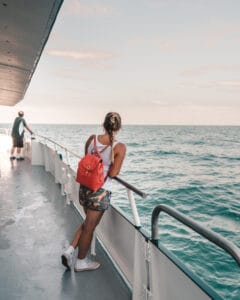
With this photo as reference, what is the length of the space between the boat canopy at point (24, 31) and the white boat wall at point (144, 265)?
329 cm

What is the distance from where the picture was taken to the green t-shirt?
9273mm

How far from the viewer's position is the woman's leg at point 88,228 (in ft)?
8.76

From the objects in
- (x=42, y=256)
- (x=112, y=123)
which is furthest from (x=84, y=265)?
(x=112, y=123)

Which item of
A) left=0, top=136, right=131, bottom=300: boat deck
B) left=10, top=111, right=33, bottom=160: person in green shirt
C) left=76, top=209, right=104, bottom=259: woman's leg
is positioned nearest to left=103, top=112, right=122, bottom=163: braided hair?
left=76, top=209, right=104, bottom=259: woman's leg

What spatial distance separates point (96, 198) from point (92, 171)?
0.29 meters

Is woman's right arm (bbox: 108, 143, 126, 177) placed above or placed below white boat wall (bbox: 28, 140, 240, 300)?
above

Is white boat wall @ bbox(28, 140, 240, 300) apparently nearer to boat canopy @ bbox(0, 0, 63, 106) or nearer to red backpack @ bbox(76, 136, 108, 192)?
red backpack @ bbox(76, 136, 108, 192)

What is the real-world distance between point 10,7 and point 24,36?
66.3 inches

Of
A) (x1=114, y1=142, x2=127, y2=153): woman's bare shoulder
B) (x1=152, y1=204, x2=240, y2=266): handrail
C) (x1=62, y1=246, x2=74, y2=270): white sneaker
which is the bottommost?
(x1=62, y1=246, x2=74, y2=270): white sneaker

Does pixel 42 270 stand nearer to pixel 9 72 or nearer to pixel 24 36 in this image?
pixel 24 36

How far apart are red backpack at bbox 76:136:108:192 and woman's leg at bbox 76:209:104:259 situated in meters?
0.33

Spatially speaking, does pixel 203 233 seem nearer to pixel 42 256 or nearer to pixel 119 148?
pixel 119 148

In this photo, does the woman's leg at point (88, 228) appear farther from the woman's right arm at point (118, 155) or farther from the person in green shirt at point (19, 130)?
the person in green shirt at point (19, 130)

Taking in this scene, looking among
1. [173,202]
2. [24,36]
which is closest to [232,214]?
[173,202]
